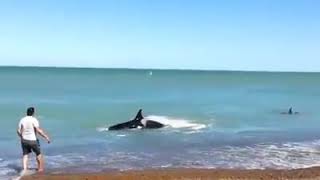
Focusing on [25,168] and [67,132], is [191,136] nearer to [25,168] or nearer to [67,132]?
[67,132]

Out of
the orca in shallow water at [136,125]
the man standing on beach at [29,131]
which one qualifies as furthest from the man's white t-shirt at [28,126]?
the orca in shallow water at [136,125]

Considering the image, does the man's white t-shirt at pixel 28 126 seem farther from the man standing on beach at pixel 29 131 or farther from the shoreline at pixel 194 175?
the shoreline at pixel 194 175

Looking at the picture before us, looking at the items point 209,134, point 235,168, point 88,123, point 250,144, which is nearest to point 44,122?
point 88,123

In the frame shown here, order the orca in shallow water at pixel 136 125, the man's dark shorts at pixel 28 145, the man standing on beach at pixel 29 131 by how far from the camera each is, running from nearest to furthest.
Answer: the man standing on beach at pixel 29 131 < the man's dark shorts at pixel 28 145 < the orca in shallow water at pixel 136 125

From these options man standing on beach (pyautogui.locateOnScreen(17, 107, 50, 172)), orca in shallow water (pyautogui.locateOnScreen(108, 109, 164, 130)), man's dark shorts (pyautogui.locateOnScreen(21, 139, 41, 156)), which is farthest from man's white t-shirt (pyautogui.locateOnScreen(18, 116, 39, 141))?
orca in shallow water (pyautogui.locateOnScreen(108, 109, 164, 130))

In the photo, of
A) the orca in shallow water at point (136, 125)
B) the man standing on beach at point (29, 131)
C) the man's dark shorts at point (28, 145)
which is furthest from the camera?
the orca in shallow water at point (136, 125)

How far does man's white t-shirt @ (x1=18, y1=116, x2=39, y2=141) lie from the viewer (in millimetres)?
15789

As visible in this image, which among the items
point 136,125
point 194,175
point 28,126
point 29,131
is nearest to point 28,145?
point 29,131

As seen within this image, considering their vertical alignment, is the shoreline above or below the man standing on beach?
below

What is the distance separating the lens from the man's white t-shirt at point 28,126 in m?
15.8

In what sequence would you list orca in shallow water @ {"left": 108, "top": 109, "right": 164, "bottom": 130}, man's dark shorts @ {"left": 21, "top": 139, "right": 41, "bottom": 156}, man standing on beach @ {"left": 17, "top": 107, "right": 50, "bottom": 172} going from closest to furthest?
man standing on beach @ {"left": 17, "top": 107, "right": 50, "bottom": 172} < man's dark shorts @ {"left": 21, "top": 139, "right": 41, "bottom": 156} < orca in shallow water @ {"left": 108, "top": 109, "right": 164, "bottom": 130}

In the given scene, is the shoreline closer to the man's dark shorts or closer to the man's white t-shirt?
the man's dark shorts

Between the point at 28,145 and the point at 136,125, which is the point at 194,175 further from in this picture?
the point at 136,125

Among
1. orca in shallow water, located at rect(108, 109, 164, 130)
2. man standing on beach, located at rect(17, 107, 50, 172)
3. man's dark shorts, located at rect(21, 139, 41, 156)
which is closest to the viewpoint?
man standing on beach, located at rect(17, 107, 50, 172)
